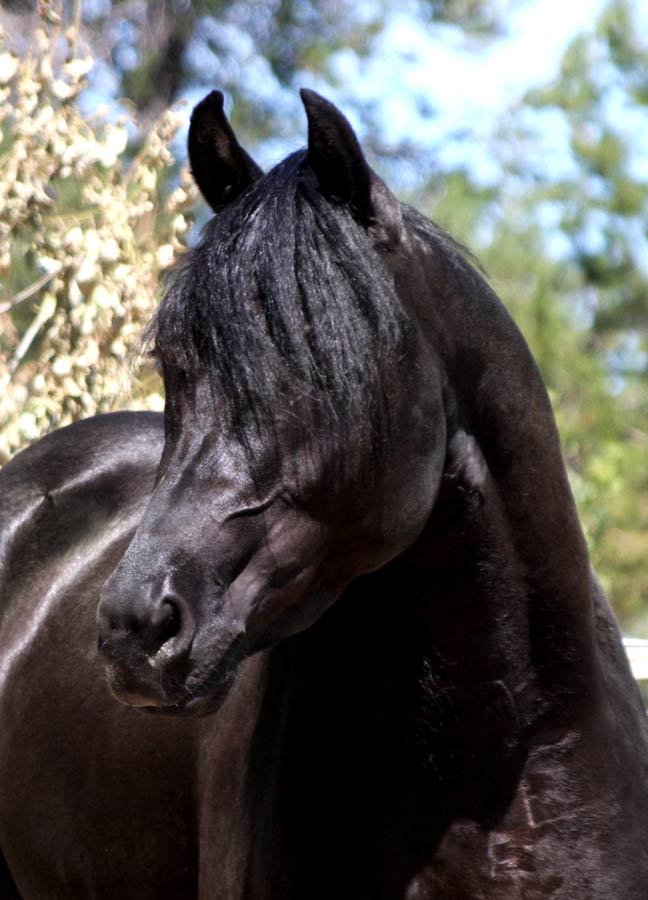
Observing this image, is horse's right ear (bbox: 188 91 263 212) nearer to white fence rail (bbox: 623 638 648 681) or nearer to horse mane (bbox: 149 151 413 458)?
horse mane (bbox: 149 151 413 458)

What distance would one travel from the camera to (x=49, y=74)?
18.4ft

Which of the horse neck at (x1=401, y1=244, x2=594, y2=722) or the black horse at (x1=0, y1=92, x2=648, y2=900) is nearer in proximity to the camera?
the black horse at (x1=0, y1=92, x2=648, y2=900)

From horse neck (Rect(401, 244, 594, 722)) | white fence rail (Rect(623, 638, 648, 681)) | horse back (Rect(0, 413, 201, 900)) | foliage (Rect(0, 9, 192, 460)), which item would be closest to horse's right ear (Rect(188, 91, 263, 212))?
horse neck (Rect(401, 244, 594, 722))

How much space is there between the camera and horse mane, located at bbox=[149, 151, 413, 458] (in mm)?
1888

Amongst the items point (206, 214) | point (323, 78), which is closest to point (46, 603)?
point (206, 214)

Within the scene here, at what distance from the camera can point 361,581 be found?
2221 mm

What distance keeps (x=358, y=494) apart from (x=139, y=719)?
105 centimetres

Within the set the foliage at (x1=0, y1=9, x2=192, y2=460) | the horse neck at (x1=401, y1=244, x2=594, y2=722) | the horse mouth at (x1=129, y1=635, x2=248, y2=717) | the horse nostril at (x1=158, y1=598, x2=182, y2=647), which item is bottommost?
the horse mouth at (x1=129, y1=635, x2=248, y2=717)

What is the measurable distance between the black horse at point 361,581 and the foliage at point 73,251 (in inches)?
123

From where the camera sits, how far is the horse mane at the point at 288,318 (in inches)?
74.3

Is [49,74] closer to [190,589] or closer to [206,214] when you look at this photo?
[190,589]

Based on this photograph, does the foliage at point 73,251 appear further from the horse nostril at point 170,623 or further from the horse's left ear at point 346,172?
the horse nostril at point 170,623

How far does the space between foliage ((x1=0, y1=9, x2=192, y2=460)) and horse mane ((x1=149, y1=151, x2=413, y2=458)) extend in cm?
340

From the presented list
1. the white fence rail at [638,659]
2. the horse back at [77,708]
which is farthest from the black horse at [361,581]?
the white fence rail at [638,659]
